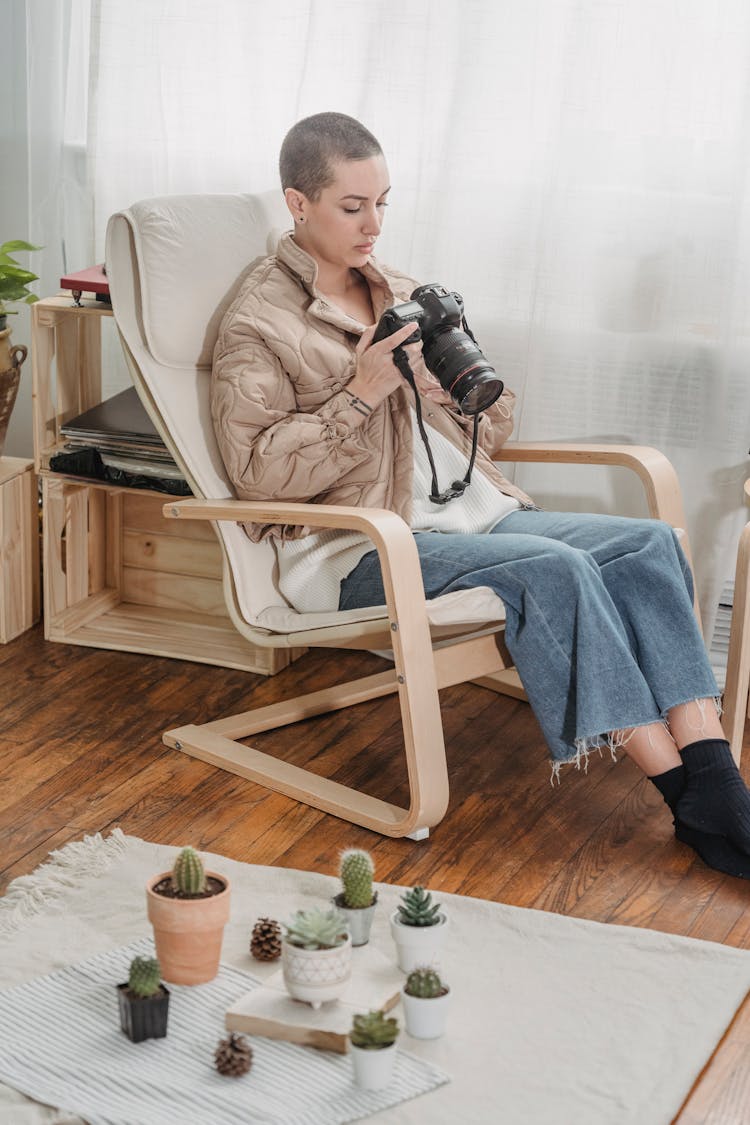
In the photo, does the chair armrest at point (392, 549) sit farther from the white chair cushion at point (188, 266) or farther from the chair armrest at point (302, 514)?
the white chair cushion at point (188, 266)

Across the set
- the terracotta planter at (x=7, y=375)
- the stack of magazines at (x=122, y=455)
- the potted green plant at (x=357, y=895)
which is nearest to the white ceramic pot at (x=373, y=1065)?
the potted green plant at (x=357, y=895)

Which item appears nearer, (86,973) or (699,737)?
(86,973)

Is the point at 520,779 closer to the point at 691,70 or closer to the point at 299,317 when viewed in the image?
the point at 299,317

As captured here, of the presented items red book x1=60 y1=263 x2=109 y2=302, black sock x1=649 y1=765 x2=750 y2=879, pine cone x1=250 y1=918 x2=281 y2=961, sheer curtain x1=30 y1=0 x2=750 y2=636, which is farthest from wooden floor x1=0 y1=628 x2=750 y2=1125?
red book x1=60 y1=263 x2=109 y2=302

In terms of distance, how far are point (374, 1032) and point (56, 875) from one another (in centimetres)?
68

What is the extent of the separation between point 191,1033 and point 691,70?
196 centimetres

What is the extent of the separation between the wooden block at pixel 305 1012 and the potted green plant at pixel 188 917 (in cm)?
7

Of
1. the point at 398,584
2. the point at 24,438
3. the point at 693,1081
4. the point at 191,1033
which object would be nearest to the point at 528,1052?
the point at 693,1081

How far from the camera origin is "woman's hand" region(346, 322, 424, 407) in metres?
2.20

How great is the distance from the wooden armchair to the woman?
6 cm

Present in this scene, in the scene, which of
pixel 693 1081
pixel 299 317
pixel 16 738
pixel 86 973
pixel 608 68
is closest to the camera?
pixel 693 1081

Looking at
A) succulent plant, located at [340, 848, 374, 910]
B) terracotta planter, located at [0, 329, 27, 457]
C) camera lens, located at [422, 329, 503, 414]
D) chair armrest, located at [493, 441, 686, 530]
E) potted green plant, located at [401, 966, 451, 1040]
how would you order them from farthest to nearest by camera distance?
1. terracotta planter, located at [0, 329, 27, 457]
2. chair armrest, located at [493, 441, 686, 530]
3. camera lens, located at [422, 329, 503, 414]
4. succulent plant, located at [340, 848, 374, 910]
5. potted green plant, located at [401, 966, 451, 1040]

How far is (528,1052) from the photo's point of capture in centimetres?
168

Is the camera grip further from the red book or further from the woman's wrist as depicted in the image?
A: the red book
